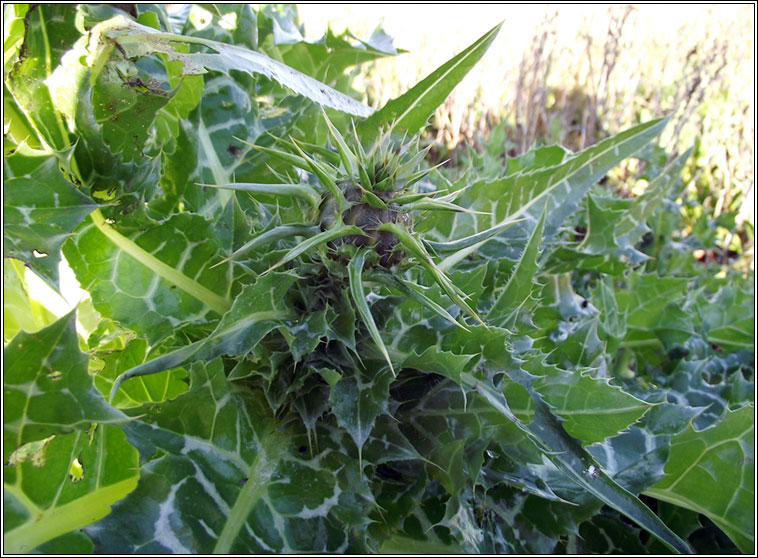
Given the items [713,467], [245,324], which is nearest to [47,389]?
[245,324]

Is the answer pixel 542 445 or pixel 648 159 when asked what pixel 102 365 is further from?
pixel 648 159

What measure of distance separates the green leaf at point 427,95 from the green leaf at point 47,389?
0.57 meters

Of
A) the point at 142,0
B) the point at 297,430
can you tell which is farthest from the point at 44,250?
the point at 142,0

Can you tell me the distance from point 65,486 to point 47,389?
18 cm

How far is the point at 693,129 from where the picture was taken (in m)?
3.92

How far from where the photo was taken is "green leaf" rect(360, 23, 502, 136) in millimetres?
942

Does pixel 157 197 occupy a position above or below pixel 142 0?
below

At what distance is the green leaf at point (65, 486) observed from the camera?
2.71 feet

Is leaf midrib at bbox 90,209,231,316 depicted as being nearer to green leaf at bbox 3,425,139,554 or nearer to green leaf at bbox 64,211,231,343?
green leaf at bbox 64,211,231,343

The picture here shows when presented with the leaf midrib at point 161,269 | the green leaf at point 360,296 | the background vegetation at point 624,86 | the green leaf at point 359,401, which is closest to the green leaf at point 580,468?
the green leaf at point 359,401

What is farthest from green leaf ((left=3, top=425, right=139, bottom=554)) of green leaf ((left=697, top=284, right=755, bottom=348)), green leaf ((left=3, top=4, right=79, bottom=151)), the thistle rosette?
green leaf ((left=697, top=284, right=755, bottom=348))

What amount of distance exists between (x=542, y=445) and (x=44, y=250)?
741 millimetres

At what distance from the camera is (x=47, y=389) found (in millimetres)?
794

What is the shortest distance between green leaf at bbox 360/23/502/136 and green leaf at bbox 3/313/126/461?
22.5 inches
